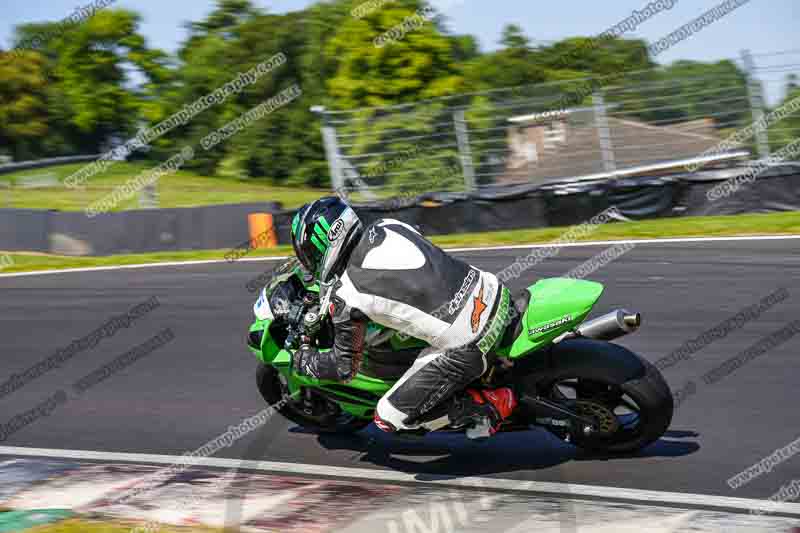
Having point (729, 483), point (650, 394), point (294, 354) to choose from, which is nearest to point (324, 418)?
point (294, 354)

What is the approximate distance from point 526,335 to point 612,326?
0.51m

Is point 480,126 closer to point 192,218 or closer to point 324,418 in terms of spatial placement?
point 192,218

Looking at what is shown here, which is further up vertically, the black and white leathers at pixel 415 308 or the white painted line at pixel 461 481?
the black and white leathers at pixel 415 308

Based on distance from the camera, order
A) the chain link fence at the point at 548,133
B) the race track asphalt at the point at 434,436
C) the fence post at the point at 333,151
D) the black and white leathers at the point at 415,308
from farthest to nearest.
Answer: the fence post at the point at 333,151 < the chain link fence at the point at 548,133 < the race track asphalt at the point at 434,436 < the black and white leathers at the point at 415,308

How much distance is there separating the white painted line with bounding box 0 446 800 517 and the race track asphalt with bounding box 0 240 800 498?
9cm

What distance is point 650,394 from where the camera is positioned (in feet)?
17.2

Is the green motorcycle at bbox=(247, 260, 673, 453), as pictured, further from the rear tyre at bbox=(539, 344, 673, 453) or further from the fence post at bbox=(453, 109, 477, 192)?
the fence post at bbox=(453, 109, 477, 192)

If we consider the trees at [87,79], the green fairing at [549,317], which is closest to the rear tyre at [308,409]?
the green fairing at [549,317]

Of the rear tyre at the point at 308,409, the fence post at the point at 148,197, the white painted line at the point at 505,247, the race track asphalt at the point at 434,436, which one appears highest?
the rear tyre at the point at 308,409

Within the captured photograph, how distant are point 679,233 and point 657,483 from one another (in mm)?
8020

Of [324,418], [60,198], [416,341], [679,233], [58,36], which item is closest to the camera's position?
[416,341]

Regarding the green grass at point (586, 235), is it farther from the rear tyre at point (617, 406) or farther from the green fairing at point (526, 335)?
the green fairing at point (526, 335)

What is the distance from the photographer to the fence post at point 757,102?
1375cm

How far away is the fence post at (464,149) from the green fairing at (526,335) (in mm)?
9985
